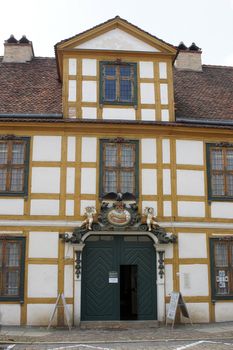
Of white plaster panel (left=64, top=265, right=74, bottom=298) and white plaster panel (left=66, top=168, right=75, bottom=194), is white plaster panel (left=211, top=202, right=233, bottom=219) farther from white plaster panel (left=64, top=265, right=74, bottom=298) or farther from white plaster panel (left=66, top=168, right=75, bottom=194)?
white plaster panel (left=64, top=265, right=74, bottom=298)

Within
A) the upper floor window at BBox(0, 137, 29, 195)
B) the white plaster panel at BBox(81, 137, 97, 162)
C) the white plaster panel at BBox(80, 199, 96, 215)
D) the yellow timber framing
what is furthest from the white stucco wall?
the white plaster panel at BBox(80, 199, 96, 215)

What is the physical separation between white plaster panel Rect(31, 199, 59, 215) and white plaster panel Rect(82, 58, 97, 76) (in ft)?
15.6

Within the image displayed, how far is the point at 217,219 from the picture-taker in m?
17.0

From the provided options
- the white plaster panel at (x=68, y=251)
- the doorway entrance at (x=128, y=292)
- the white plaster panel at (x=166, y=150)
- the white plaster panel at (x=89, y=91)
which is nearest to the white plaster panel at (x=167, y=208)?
the white plaster panel at (x=166, y=150)

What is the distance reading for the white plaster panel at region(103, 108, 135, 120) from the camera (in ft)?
56.4

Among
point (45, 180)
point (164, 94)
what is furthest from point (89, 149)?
point (164, 94)

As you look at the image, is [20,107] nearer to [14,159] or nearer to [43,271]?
[14,159]

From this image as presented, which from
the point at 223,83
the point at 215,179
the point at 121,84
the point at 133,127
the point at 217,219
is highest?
the point at 223,83

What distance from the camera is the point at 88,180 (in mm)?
16656

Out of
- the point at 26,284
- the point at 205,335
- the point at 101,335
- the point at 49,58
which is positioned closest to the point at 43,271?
the point at 26,284

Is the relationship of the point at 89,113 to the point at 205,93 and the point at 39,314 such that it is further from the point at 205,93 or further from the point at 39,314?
the point at 39,314

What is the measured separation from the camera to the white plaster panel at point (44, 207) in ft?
53.5

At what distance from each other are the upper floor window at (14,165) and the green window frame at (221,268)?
22.0 feet

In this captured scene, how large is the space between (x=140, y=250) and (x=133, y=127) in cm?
420
